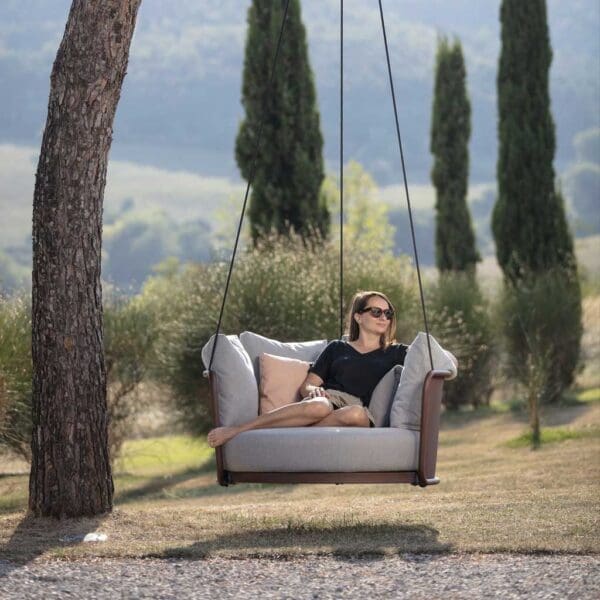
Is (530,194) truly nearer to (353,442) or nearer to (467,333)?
(467,333)

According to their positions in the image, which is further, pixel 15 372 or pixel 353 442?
pixel 15 372

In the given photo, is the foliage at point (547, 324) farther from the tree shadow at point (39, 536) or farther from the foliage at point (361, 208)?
the foliage at point (361, 208)

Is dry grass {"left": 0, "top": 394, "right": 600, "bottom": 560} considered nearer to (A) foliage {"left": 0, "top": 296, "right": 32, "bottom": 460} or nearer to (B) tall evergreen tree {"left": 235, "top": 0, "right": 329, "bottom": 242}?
(A) foliage {"left": 0, "top": 296, "right": 32, "bottom": 460}

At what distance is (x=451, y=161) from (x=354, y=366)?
1143cm

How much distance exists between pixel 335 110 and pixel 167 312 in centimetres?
5215

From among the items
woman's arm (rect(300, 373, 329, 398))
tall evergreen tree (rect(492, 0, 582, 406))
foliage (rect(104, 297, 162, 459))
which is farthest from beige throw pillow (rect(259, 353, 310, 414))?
tall evergreen tree (rect(492, 0, 582, 406))

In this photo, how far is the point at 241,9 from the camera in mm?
76875

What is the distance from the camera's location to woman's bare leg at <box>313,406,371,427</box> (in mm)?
5070

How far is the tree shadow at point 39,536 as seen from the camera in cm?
406

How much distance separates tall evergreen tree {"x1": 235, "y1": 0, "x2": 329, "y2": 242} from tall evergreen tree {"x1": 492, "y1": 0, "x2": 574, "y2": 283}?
2340mm

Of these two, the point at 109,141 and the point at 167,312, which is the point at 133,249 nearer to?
the point at 167,312

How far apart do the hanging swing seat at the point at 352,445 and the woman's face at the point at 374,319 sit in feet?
1.08

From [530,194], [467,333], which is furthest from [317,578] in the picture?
[530,194]

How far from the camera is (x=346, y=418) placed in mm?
5070
